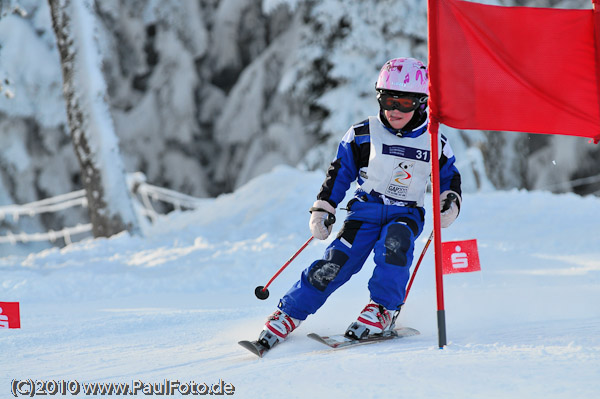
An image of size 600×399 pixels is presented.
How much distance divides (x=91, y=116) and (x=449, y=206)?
640 centimetres

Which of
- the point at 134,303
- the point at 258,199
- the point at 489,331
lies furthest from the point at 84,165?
the point at 489,331

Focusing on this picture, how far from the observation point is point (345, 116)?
500 inches

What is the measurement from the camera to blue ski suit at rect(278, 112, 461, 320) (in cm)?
361

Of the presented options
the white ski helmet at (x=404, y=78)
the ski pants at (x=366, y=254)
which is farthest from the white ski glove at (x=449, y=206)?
the white ski helmet at (x=404, y=78)

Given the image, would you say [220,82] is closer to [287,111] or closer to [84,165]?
[287,111]

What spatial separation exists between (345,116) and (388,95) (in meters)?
9.11

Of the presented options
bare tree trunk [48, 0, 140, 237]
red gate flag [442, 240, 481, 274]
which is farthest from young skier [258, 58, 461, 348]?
bare tree trunk [48, 0, 140, 237]

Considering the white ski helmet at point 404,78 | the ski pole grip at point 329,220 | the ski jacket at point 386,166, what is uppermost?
the white ski helmet at point 404,78

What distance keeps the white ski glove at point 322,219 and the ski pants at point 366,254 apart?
0.10 meters

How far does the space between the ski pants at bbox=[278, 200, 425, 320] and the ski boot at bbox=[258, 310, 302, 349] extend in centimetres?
4

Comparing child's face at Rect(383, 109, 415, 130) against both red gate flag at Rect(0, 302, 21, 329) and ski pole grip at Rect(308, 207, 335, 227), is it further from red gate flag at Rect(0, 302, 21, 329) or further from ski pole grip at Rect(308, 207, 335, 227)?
red gate flag at Rect(0, 302, 21, 329)

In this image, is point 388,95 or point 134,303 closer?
point 388,95

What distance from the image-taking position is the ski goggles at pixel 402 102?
361cm

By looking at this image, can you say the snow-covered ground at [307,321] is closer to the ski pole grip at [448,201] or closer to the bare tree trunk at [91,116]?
the ski pole grip at [448,201]
